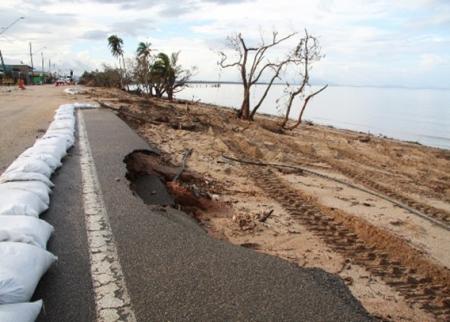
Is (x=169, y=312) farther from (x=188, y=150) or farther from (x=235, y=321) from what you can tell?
(x=188, y=150)

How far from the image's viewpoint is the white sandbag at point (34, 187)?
4551 mm

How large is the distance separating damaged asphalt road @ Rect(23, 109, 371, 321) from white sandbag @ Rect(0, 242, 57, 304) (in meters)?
0.15

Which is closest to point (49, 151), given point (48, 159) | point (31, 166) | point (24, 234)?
point (48, 159)

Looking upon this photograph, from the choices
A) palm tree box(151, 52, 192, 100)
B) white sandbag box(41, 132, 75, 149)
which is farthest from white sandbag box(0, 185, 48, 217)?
palm tree box(151, 52, 192, 100)

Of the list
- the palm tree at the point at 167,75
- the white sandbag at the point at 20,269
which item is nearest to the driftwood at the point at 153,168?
the white sandbag at the point at 20,269

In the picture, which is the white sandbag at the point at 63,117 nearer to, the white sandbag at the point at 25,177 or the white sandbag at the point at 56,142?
the white sandbag at the point at 56,142

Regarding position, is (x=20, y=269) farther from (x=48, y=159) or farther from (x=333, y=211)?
(x=333, y=211)

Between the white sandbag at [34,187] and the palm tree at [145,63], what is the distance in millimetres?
41079

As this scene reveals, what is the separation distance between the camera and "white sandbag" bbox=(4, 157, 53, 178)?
208 inches

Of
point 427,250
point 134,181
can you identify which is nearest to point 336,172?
point 427,250

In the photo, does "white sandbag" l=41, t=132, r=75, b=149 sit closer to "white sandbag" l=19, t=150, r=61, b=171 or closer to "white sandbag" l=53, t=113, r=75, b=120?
"white sandbag" l=19, t=150, r=61, b=171

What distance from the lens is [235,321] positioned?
2.60m

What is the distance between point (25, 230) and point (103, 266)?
70 cm

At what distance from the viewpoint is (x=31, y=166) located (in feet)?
17.7
